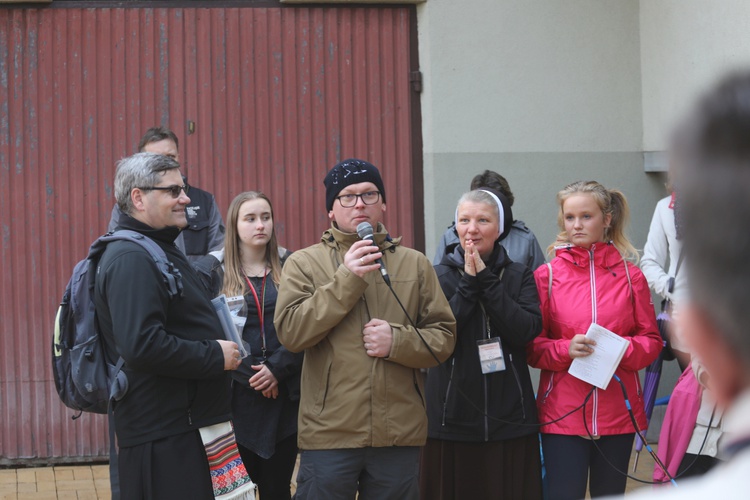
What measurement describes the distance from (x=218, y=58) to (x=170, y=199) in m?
3.27

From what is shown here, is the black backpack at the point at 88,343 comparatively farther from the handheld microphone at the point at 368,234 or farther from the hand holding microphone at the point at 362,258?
the handheld microphone at the point at 368,234

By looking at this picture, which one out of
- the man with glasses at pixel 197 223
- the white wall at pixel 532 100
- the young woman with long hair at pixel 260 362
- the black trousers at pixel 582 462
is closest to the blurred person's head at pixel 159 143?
the man with glasses at pixel 197 223

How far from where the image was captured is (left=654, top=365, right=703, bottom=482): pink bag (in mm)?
4719

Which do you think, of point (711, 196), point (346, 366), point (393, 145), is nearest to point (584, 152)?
point (393, 145)

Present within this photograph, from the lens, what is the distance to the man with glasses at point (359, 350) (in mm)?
4152

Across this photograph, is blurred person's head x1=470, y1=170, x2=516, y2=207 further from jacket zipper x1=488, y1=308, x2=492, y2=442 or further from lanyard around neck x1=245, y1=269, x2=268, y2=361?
lanyard around neck x1=245, y1=269, x2=268, y2=361

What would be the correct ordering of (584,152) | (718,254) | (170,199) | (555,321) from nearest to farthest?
(718,254)
(170,199)
(555,321)
(584,152)

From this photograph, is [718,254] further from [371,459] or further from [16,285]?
[16,285]

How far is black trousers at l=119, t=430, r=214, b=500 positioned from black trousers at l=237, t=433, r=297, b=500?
1141 millimetres

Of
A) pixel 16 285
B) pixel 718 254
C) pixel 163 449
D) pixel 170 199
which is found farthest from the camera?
pixel 16 285

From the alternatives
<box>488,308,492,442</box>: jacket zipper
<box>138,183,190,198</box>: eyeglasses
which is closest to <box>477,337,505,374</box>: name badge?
<box>488,308,492,442</box>: jacket zipper

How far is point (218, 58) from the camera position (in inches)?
279

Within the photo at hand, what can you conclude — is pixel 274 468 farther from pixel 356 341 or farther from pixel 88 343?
pixel 88 343

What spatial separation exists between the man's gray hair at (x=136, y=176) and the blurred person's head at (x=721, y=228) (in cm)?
330
